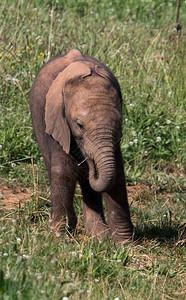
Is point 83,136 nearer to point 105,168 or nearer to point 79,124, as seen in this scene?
point 79,124

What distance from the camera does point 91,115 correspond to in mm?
4695

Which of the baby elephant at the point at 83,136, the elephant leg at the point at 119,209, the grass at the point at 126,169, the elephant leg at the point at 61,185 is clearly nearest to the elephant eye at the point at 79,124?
the baby elephant at the point at 83,136

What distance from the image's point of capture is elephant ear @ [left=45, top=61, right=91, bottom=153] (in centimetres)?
505

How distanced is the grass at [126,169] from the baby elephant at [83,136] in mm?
280

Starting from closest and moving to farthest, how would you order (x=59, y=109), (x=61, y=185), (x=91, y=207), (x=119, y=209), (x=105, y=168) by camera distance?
(x=105, y=168), (x=59, y=109), (x=61, y=185), (x=119, y=209), (x=91, y=207)

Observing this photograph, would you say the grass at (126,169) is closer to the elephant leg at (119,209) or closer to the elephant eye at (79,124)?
the elephant leg at (119,209)

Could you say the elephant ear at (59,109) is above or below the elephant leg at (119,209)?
above

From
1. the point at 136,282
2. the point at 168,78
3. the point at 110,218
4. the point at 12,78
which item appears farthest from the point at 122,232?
the point at 168,78

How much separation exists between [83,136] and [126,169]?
9.79 ft

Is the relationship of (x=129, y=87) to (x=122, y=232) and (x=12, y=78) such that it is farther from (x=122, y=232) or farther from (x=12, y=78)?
(x=122, y=232)

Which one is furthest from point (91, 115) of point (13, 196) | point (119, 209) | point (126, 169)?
point (126, 169)

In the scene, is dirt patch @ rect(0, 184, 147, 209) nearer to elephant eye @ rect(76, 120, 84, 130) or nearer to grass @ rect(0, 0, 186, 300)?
grass @ rect(0, 0, 186, 300)

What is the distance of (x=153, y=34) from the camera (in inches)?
444

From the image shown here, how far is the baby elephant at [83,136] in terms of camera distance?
4680 millimetres
